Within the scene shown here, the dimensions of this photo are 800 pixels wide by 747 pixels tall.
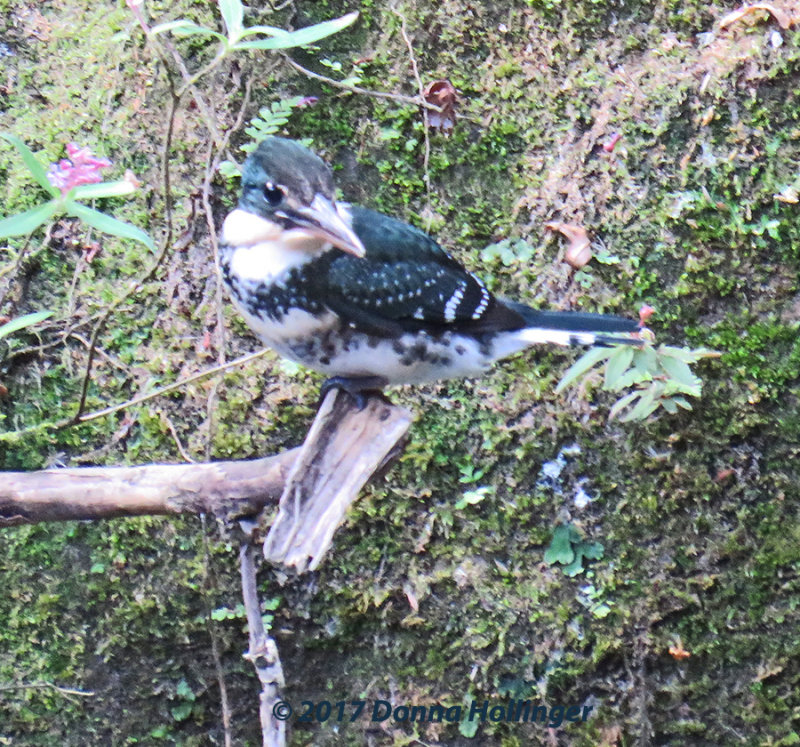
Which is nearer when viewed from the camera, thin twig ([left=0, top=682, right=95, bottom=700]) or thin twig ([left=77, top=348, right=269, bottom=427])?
thin twig ([left=77, top=348, right=269, bottom=427])

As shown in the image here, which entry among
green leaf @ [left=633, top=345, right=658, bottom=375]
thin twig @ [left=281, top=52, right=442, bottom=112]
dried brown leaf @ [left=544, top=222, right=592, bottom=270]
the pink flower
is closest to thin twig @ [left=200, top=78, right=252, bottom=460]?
thin twig @ [left=281, top=52, right=442, bottom=112]

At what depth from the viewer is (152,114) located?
275 centimetres

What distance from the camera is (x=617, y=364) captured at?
196 cm

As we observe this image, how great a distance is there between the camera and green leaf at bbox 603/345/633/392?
6.40ft

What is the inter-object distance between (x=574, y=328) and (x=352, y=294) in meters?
0.56

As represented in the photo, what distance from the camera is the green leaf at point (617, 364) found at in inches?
76.7

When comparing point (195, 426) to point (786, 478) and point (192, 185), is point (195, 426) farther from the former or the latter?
point (786, 478)

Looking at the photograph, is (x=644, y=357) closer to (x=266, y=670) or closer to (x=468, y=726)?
(x=266, y=670)

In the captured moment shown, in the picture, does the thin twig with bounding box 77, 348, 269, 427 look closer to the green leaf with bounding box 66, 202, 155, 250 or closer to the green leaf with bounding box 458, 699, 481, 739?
the green leaf with bounding box 66, 202, 155, 250

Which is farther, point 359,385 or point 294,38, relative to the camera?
point 359,385

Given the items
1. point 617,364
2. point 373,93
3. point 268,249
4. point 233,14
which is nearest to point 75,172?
point 268,249

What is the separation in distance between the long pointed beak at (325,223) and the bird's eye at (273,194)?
3 cm

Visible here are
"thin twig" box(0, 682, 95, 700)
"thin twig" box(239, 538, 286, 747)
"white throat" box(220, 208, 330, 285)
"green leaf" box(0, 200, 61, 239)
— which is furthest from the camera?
"thin twig" box(0, 682, 95, 700)

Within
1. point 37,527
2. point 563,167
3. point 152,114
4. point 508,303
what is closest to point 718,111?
point 563,167
